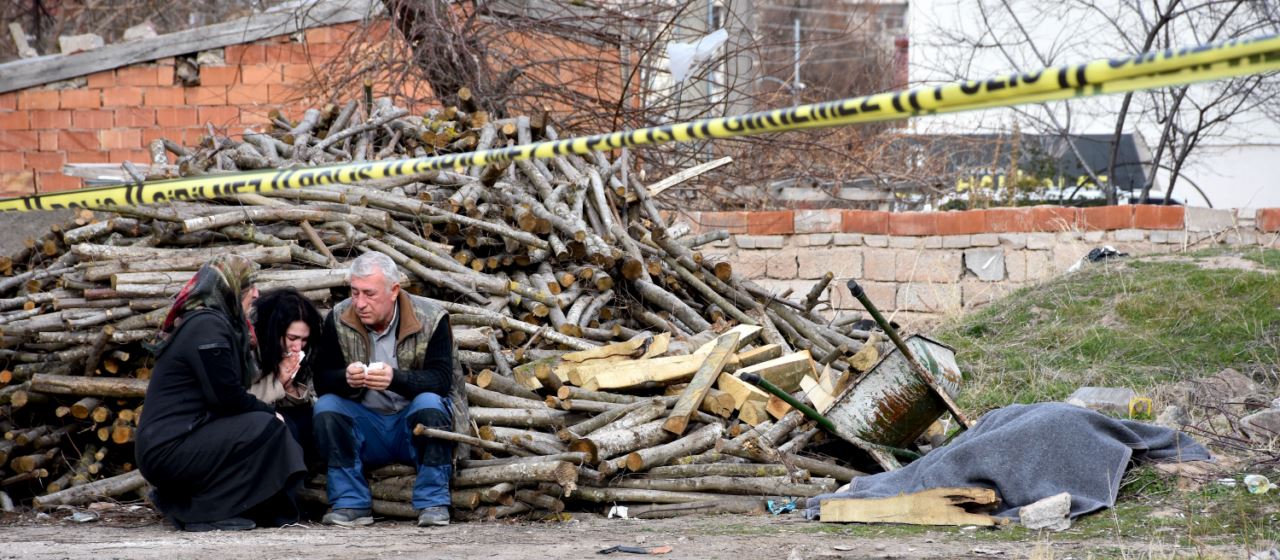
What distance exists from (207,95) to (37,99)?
2.00 metres

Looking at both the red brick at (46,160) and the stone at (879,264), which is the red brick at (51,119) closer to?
the red brick at (46,160)

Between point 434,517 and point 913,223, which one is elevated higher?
point 913,223

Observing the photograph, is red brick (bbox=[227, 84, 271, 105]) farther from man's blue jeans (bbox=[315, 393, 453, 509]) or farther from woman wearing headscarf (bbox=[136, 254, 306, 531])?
man's blue jeans (bbox=[315, 393, 453, 509])

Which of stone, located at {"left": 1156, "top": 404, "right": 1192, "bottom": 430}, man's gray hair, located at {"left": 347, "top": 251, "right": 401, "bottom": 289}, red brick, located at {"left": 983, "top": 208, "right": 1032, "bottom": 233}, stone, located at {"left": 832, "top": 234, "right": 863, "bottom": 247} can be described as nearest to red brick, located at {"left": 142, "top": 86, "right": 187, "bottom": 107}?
stone, located at {"left": 832, "top": 234, "right": 863, "bottom": 247}

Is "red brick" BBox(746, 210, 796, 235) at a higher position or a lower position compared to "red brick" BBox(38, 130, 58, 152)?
lower

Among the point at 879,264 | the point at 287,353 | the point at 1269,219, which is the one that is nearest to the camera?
the point at 287,353

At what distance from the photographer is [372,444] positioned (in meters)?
6.28

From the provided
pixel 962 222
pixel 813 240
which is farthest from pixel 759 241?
pixel 962 222

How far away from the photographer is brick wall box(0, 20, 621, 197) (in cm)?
1313

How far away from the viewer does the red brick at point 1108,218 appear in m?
12.1

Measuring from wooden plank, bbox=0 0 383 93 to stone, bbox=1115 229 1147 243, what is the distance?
26.4 feet

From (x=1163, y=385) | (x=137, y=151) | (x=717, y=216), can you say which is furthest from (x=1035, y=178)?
(x=137, y=151)

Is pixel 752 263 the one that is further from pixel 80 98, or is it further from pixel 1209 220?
pixel 80 98

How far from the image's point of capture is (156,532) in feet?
19.3
